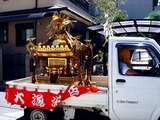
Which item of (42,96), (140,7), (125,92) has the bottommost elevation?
(42,96)

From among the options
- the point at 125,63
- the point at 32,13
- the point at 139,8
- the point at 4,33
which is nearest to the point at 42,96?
the point at 125,63

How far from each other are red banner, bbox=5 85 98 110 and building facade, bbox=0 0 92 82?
732cm

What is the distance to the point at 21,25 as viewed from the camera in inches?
580

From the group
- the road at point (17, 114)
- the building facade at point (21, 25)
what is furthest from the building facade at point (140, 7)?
the road at point (17, 114)

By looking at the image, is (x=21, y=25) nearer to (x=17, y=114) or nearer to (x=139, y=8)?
(x=17, y=114)

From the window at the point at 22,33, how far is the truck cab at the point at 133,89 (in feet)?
36.0

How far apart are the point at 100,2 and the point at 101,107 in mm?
13957

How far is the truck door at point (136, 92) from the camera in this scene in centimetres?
432

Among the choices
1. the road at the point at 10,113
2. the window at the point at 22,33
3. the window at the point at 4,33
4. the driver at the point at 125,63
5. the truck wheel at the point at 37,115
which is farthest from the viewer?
the window at the point at 4,33

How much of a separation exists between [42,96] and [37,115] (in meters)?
0.55

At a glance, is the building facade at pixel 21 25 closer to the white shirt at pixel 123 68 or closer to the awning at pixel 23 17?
the awning at pixel 23 17

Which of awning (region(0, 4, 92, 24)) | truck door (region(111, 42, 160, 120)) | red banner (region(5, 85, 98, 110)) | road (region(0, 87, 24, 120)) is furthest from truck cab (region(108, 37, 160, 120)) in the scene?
awning (region(0, 4, 92, 24))

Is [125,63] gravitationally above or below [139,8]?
below

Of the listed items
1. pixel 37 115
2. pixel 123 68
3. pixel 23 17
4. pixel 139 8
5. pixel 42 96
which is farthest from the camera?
pixel 139 8
